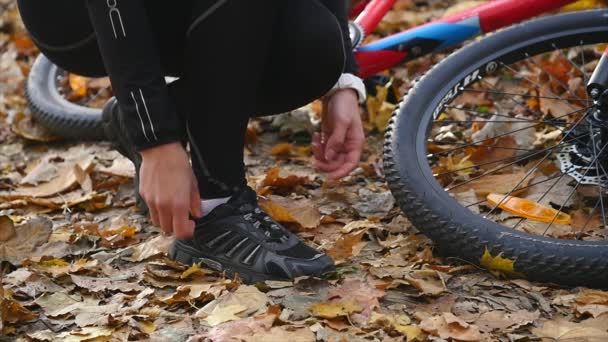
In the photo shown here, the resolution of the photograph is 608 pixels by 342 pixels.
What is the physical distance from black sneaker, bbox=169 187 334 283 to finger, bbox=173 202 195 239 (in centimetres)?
27

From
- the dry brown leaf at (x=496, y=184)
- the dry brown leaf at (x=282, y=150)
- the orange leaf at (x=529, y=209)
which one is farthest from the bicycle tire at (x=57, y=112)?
the orange leaf at (x=529, y=209)

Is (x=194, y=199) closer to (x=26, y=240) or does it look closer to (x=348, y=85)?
(x=348, y=85)

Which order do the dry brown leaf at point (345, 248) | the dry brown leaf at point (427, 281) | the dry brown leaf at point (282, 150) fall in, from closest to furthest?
1. the dry brown leaf at point (427, 281)
2. the dry brown leaf at point (345, 248)
3. the dry brown leaf at point (282, 150)

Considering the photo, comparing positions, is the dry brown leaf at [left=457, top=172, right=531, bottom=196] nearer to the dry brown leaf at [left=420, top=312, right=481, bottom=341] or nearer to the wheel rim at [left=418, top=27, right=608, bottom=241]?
the wheel rim at [left=418, top=27, right=608, bottom=241]

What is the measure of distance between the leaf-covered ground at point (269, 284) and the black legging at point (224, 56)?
28 centimetres

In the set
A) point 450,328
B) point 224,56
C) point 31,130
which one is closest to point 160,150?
point 224,56

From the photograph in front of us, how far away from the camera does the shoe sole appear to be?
1.75 meters

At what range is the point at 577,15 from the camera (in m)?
2.10

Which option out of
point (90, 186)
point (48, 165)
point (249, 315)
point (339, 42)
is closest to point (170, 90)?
point (339, 42)

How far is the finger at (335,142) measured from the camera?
1.87 meters

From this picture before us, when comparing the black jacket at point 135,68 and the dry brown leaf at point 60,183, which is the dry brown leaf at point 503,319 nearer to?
the black jacket at point 135,68

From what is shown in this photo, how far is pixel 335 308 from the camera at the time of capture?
163 cm

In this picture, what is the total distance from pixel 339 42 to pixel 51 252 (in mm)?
849

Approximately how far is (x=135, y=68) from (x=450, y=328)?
2.42ft
